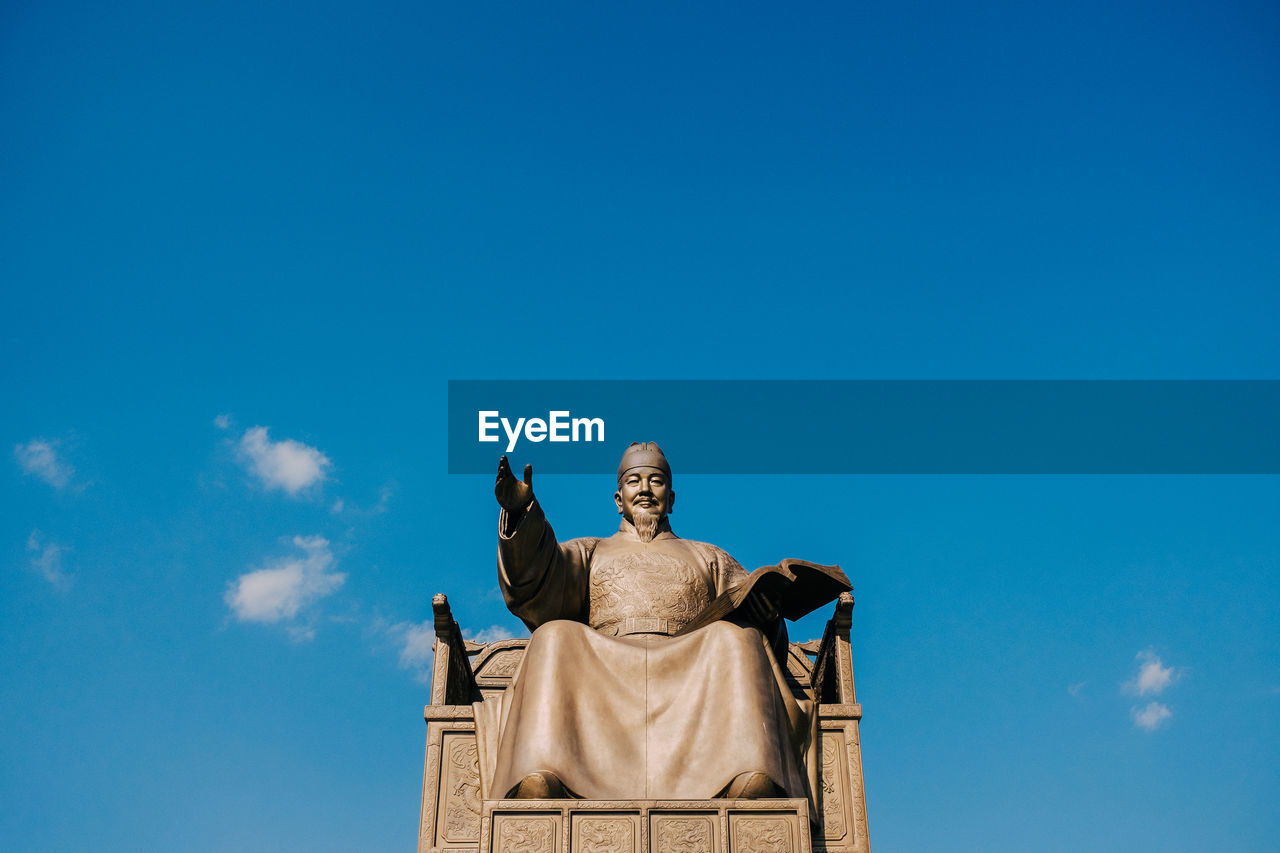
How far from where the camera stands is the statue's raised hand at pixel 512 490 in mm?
6766

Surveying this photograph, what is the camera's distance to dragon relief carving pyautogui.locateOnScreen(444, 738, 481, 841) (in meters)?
6.49

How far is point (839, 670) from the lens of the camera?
7094mm

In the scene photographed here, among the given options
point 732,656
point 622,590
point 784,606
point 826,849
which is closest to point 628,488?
point 622,590

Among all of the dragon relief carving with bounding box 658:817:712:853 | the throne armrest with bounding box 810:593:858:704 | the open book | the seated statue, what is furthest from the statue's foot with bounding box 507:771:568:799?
the throne armrest with bounding box 810:593:858:704

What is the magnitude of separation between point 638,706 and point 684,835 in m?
0.95

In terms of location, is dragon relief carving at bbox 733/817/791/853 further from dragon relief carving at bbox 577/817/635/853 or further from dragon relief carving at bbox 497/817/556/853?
dragon relief carving at bbox 497/817/556/853

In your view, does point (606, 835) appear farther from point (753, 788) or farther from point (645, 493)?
point (645, 493)

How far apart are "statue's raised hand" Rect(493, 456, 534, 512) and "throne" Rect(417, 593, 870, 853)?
29.6 inches

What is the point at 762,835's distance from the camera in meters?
5.44

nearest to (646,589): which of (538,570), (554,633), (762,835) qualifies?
(538,570)

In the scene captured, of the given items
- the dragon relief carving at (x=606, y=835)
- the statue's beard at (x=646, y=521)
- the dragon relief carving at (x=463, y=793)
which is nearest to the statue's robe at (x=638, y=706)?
the dragon relief carving at (x=463, y=793)

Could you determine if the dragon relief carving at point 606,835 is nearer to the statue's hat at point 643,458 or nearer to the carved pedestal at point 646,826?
the carved pedestal at point 646,826

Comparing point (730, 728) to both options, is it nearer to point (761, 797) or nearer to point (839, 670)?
point (761, 797)

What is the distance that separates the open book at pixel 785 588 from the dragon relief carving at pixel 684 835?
150 centimetres
